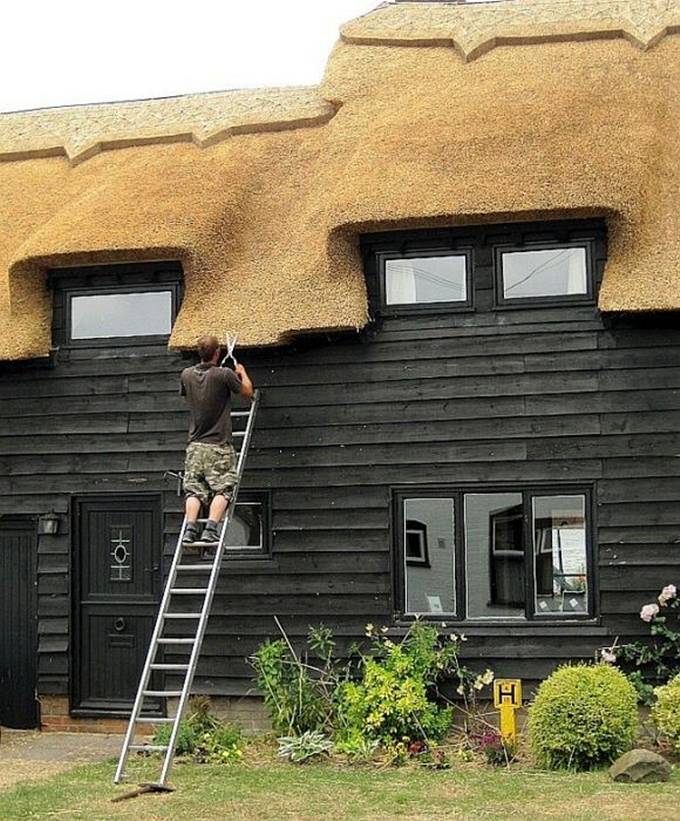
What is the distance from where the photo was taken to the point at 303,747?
11125mm

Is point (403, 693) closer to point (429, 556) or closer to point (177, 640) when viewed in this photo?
point (429, 556)

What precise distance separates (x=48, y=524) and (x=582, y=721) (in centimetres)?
581

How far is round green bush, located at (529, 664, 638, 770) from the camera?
10.3 m

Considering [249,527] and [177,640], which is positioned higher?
[249,527]

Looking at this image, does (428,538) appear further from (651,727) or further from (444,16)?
(444,16)

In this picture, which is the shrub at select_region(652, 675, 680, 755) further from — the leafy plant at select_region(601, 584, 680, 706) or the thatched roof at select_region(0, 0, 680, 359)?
the thatched roof at select_region(0, 0, 680, 359)

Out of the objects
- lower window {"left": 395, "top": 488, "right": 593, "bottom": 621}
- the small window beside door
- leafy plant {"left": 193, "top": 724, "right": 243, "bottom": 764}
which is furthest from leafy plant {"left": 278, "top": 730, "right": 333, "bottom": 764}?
the small window beside door

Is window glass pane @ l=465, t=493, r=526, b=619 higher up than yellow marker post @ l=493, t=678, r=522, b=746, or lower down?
higher up

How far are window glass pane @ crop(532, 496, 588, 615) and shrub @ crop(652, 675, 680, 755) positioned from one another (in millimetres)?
1460

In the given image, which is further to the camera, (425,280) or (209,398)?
(425,280)

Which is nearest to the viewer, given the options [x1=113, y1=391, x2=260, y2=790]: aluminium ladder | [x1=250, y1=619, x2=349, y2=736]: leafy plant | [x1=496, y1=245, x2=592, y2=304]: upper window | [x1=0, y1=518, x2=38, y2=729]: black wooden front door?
[x1=113, y1=391, x2=260, y2=790]: aluminium ladder

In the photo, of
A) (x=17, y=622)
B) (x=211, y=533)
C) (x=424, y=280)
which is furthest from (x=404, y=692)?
(x=17, y=622)

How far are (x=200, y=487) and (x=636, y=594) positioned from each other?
13.1 feet

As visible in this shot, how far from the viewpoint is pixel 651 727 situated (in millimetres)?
11406
